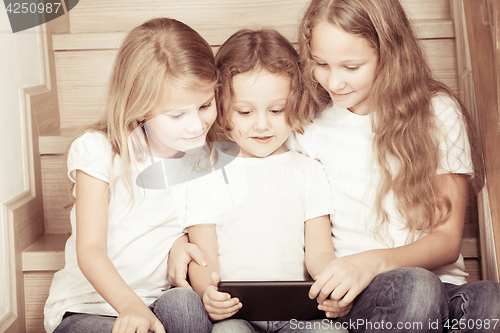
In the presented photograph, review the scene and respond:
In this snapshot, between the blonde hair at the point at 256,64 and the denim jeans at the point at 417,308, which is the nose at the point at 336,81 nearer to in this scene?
the blonde hair at the point at 256,64

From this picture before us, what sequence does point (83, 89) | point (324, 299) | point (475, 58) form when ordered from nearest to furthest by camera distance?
point (324, 299) < point (475, 58) < point (83, 89)

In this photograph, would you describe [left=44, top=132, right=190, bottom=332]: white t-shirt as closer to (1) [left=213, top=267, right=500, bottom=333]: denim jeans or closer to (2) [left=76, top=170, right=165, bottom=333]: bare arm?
(2) [left=76, top=170, right=165, bottom=333]: bare arm

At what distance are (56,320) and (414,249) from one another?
629 mm

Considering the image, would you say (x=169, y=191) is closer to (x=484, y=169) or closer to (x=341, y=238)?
(x=341, y=238)

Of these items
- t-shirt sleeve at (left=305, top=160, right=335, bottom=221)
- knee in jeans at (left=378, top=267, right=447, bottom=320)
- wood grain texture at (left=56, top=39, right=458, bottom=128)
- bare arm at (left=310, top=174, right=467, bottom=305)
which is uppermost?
wood grain texture at (left=56, top=39, right=458, bottom=128)

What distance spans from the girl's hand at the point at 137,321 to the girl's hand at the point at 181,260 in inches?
5.0

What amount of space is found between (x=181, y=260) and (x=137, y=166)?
0.19 m

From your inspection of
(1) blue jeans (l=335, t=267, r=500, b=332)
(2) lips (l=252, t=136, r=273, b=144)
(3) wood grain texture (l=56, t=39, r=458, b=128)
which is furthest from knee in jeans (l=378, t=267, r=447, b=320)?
(3) wood grain texture (l=56, t=39, r=458, b=128)

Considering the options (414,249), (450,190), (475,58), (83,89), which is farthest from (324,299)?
(83,89)

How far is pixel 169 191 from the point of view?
0.85 metres

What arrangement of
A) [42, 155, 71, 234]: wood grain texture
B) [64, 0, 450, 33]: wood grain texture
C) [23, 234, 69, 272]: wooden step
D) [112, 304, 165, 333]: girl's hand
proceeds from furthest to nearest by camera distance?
[64, 0, 450, 33]: wood grain texture < [42, 155, 71, 234]: wood grain texture < [23, 234, 69, 272]: wooden step < [112, 304, 165, 333]: girl's hand

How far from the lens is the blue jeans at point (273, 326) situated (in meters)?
0.68

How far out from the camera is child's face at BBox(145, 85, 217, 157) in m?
0.79

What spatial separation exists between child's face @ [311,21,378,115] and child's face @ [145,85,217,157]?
Answer: 0.68ft
